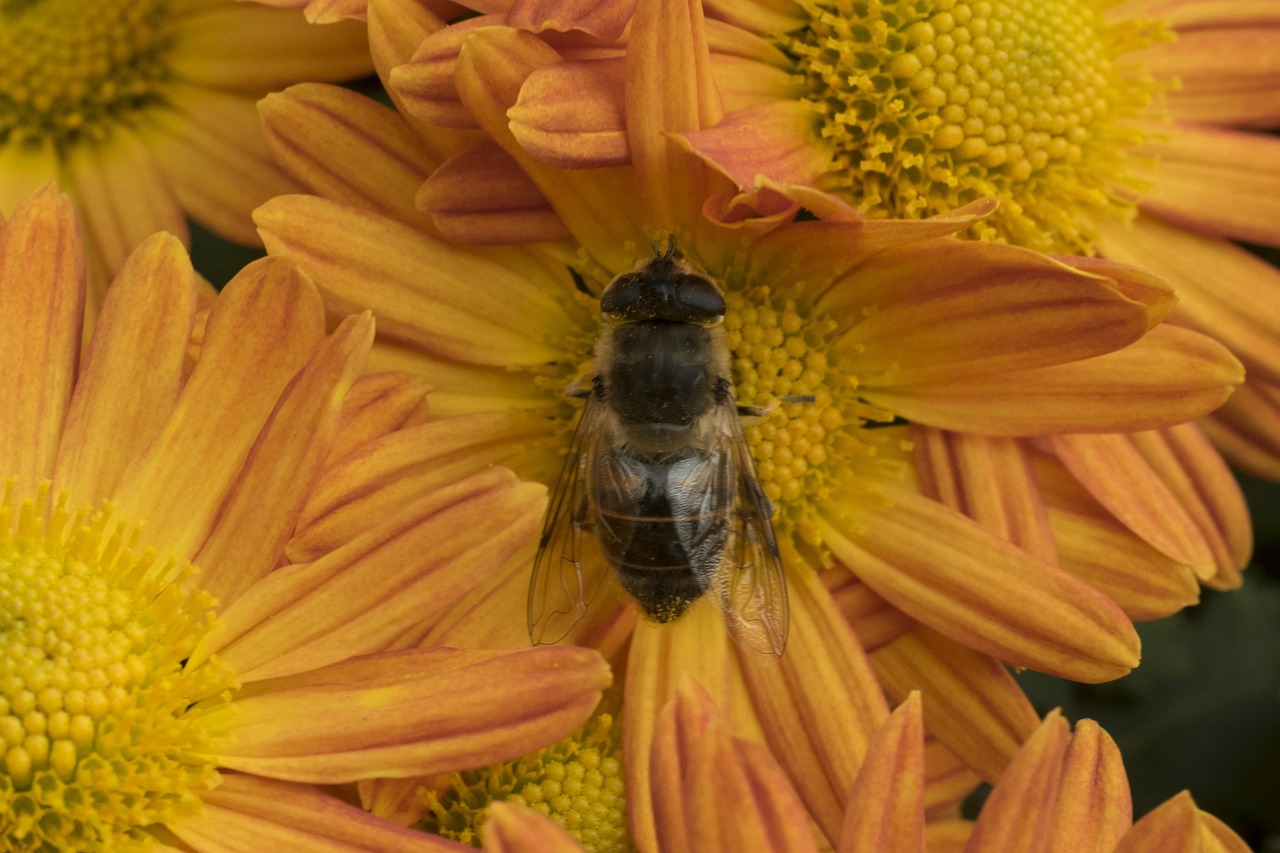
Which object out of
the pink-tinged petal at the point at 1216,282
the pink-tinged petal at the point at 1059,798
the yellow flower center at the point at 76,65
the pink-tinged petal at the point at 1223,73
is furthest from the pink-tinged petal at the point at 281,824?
the pink-tinged petal at the point at 1223,73

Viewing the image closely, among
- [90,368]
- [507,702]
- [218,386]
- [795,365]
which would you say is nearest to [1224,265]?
[795,365]

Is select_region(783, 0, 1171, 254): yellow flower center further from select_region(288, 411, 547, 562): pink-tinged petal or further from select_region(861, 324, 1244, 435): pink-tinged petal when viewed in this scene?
select_region(288, 411, 547, 562): pink-tinged petal

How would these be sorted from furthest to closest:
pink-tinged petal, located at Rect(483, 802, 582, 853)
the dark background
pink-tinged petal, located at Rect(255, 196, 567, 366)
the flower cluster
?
the dark background, pink-tinged petal, located at Rect(255, 196, 567, 366), the flower cluster, pink-tinged petal, located at Rect(483, 802, 582, 853)

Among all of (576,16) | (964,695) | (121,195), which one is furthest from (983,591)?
(121,195)

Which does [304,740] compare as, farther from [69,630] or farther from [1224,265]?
[1224,265]

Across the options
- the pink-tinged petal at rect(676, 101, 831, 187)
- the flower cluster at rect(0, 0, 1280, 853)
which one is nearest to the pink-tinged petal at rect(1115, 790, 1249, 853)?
the flower cluster at rect(0, 0, 1280, 853)

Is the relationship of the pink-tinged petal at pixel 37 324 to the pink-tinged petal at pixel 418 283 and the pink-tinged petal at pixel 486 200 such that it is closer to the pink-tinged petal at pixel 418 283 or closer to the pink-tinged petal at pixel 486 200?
the pink-tinged petal at pixel 418 283

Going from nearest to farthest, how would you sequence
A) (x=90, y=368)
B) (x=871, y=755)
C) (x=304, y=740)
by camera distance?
1. (x=871, y=755)
2. (x=304, y=740)
3. (x=90, y=368)
